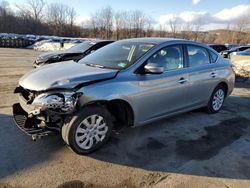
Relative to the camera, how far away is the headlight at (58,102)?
346cm

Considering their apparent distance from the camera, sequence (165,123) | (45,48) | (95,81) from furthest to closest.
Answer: (45,48), (165,123), (95,81)

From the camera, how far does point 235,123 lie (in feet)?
18.0

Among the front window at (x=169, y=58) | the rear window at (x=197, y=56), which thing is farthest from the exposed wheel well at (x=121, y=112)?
the rear window at (x=197, y=56)

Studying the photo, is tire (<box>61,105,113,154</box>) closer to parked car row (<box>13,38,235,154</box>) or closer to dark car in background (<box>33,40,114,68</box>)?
parked car row (<box>13,38,235,154</box>)

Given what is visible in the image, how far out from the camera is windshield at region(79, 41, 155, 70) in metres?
4.33

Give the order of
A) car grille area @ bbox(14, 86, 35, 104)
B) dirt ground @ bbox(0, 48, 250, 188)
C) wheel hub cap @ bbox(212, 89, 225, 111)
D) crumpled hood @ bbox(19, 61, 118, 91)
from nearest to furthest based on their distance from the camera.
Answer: dirt ground @ bbox(0, 48, 250, 188) → crumpled hood @ bbox(19, 61, 118, 91) → car grille area @ bbox(14, 86, 35, 104) → wheel hub cap @ bbox(212, 89, 225, 111)

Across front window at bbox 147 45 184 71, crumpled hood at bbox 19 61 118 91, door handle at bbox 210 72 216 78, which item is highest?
front window at bbox 147 45 184 71

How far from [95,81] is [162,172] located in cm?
154

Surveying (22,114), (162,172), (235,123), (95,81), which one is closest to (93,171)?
(162,172)

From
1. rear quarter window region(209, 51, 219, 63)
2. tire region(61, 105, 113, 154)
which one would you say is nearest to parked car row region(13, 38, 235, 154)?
tire region(61, 105, 113, 154)

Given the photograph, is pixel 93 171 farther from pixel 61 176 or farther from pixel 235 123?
pixel 235 123

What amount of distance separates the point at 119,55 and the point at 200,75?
176 cm

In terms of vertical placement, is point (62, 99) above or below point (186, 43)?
below

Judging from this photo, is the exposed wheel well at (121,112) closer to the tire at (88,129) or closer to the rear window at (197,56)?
the tire at (88,129)
